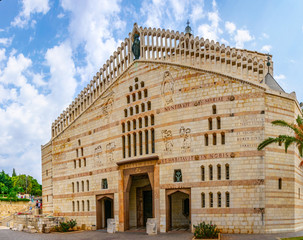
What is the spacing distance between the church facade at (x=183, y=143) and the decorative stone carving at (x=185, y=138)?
0.07m

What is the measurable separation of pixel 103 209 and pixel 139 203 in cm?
365

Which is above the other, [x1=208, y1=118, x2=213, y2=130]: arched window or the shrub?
[x1=208, y1=118, x2=213, y2=130]: arched window

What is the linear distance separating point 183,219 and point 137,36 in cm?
1626

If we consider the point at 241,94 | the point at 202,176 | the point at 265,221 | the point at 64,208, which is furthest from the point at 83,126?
the point at 265,221

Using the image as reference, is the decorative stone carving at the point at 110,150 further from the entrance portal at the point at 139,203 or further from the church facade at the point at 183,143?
the entrance portal at the point at 139,203

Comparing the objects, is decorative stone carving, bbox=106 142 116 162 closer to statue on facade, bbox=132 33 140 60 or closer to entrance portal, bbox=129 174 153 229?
entrance portal, bbox=129 174 153 229

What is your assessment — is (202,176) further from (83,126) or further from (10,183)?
(10,183)

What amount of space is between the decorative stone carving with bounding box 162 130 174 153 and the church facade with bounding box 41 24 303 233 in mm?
77

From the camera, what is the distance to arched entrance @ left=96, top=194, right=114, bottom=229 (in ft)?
103

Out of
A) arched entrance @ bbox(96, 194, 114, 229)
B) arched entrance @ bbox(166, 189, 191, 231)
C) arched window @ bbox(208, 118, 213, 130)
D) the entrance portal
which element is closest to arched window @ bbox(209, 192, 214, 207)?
arched entrance @ bbox(166, 189, 191, 231)

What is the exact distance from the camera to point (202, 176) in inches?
951

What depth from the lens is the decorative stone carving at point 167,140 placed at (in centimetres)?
2583

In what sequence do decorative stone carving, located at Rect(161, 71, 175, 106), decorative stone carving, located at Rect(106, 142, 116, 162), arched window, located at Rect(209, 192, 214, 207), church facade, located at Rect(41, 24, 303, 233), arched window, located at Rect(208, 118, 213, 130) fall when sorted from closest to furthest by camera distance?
church facade, located at Rect(41, 24, 303, 233), arched window, located at Rect(209, 192, 214, 207), arched window, located at Rect(208, 118, 213, 130), decorative stone carving, located at Rect(161, 71, 175, 106), decorative stone carving, located at Rect(106, 142, 116, 162)

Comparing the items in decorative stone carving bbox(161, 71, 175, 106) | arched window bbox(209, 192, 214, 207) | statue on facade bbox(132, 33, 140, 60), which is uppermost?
statue on facade bbox(132, 33, 140, 60)
